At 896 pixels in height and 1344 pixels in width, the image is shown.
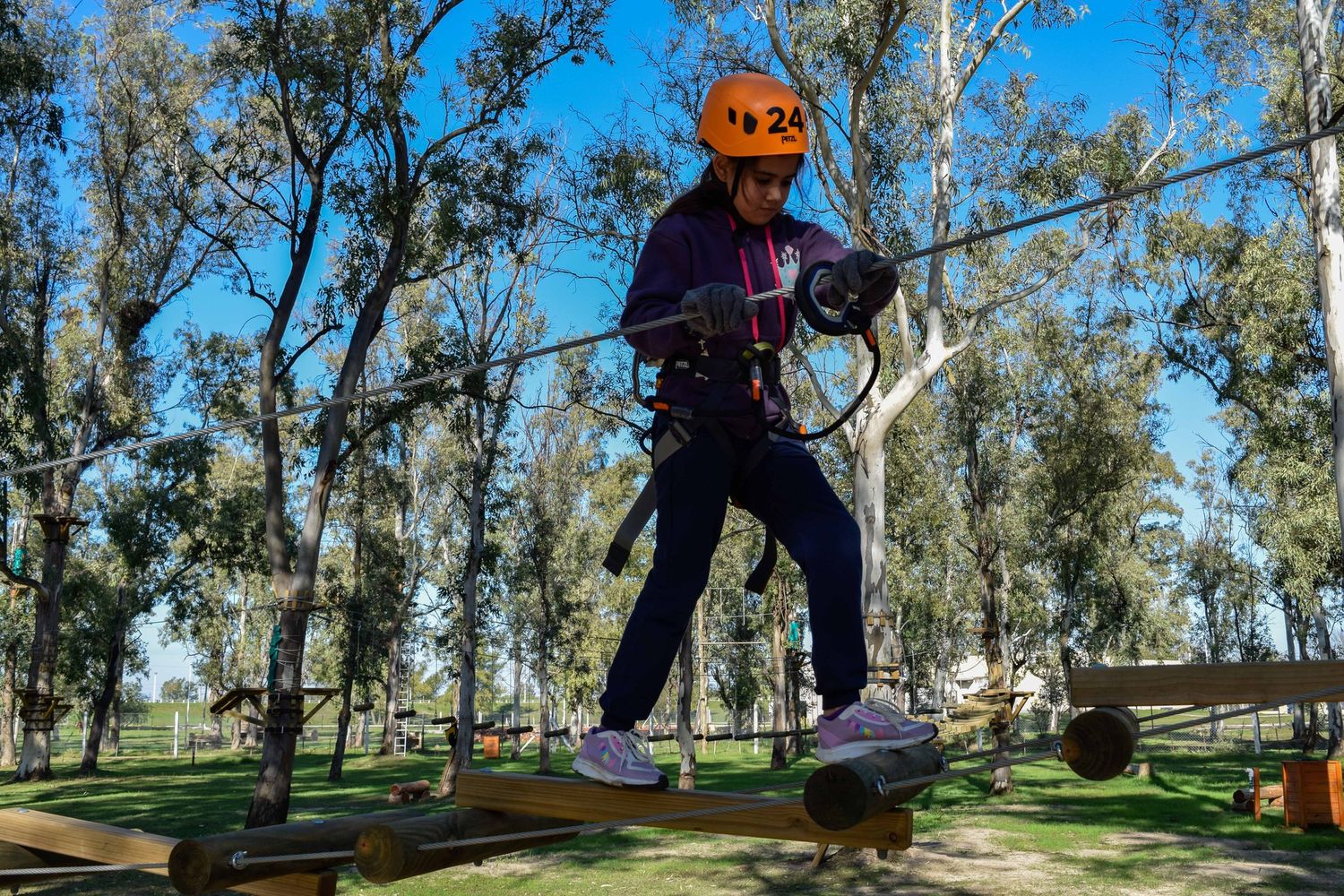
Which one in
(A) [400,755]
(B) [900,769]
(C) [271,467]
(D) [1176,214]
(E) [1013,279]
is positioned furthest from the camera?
(A) [400,755]

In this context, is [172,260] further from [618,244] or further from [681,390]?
[681,390]

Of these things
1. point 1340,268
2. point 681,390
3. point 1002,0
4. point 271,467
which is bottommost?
point 681,390

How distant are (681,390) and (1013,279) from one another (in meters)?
19.6

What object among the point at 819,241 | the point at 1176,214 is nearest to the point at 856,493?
the point at 819,241

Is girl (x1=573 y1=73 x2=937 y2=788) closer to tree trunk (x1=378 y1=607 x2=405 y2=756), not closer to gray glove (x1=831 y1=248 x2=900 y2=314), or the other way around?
gray glove (x1=831 y1=248 x2=900 y2=314)

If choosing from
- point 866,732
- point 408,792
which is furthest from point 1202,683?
point 408,792

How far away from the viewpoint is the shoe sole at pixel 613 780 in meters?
2.90

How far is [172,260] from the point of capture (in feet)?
88.9

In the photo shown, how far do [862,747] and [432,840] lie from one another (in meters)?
1.22

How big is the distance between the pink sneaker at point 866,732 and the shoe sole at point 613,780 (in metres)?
0.44

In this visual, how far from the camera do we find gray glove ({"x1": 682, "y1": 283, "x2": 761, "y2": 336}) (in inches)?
106

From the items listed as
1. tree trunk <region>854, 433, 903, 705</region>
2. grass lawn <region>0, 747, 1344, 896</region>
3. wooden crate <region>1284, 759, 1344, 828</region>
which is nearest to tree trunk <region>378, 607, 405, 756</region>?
grass lawn <region>0, 747, 1344, 896</region>

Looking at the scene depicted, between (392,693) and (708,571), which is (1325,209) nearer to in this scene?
(708,571)

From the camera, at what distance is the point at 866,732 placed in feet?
9.19
